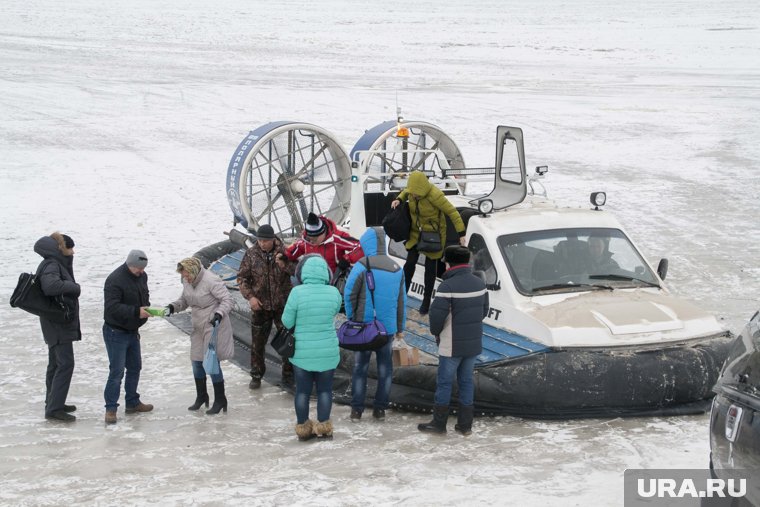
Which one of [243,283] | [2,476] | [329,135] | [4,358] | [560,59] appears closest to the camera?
[2,476]

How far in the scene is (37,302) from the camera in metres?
6.55

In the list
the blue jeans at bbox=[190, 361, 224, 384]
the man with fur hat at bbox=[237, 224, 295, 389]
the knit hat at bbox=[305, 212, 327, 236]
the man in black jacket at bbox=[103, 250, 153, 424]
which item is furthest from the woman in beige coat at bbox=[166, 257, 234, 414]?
the knit hat at bbox=[305, 212, 327, 236]

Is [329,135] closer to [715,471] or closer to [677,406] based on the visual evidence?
[677,406]

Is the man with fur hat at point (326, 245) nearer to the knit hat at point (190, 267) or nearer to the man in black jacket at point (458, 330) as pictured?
the knit hat at point (190, 267)

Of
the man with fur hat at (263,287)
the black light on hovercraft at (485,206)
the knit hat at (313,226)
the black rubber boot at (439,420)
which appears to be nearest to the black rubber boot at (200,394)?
the man with fur hat at (263,287)

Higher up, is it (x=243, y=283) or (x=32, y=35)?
(x=32, y=35)

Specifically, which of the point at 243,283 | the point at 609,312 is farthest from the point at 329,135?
the point at 609,312

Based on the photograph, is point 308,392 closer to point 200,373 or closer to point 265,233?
point 200,373

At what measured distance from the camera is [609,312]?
6.70m

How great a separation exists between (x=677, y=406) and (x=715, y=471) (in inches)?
86.5

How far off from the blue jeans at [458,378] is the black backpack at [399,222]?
1.55m

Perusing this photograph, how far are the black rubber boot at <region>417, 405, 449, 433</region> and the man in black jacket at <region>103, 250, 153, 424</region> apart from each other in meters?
1.88

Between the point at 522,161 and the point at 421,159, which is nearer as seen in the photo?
the point at 522,161

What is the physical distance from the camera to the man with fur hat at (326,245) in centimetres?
741
